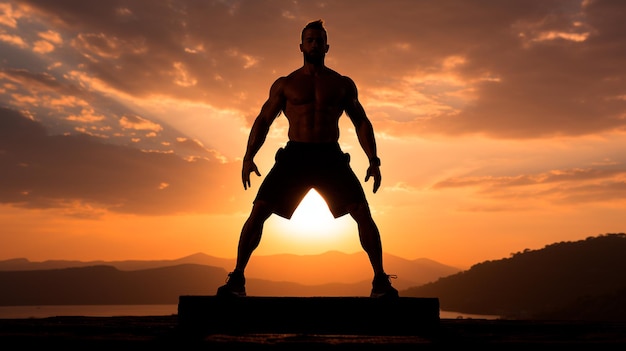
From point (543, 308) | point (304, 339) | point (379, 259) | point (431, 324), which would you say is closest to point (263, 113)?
point (379, 259)

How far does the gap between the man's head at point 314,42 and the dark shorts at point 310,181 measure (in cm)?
115

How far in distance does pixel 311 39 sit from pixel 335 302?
138 inches

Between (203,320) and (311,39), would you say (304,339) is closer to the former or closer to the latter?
(203,320)

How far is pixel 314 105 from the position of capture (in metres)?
7.96

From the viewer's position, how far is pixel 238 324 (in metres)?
6.50

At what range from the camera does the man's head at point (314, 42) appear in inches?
317

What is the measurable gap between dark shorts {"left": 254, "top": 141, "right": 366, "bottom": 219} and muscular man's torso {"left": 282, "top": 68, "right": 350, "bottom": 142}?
17 centimetres

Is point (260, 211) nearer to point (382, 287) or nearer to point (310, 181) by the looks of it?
point (310, 181)

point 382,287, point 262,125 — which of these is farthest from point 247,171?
point 382,287

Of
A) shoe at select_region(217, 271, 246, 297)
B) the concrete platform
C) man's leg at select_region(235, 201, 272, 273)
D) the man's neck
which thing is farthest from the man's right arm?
the concrete platform

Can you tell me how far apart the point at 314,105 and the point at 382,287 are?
7.98 feet

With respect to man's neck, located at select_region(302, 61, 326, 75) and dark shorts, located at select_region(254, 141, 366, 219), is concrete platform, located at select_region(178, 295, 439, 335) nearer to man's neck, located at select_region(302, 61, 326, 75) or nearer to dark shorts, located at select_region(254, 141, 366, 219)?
dark shorts, located at select_region(254, 141, 366, 219)

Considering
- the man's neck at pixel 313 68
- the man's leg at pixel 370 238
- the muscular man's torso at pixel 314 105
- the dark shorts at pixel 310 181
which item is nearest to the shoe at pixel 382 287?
the man's leg at pixel 370 238

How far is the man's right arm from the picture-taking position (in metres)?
8.22
